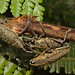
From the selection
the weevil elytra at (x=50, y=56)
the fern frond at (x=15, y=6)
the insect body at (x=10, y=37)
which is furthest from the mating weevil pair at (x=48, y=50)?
→ the fern frond at (x=15, y=6)

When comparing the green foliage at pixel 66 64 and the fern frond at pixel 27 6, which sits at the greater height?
the fern frond at pixel 27 6

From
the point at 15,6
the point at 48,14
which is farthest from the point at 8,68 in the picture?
the point at 48,14

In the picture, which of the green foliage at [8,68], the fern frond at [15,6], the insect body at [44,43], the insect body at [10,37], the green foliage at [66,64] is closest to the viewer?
the fern frond at [15,6]

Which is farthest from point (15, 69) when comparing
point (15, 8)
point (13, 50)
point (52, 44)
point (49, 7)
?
point (49, 7)

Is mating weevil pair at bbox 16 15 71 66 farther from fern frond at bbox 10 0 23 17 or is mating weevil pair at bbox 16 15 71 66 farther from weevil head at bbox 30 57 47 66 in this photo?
fern frond at bbox 10 0 23 17

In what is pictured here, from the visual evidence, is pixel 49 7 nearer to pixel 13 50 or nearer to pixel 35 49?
pixel 35 49

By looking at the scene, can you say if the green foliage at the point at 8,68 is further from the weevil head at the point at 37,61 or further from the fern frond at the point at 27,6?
the fern frond at the point at 27,6
